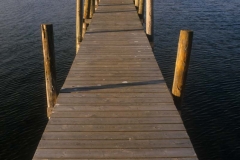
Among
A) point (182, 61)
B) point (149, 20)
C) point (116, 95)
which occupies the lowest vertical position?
point (116, 95)

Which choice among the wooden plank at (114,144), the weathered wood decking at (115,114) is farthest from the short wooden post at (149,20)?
the wooden plank at (114,144)

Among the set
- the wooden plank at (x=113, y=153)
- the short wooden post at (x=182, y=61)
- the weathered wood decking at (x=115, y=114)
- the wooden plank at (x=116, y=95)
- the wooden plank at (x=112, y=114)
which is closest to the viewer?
the wooden plank at (x=113, y=153)

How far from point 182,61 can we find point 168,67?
796 centimetres

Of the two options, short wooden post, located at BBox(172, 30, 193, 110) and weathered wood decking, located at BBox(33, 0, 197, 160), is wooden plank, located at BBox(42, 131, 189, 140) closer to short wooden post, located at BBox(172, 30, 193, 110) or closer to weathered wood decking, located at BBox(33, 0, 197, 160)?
weathered wood decking, located at BBox(33, 0, 197, 160)

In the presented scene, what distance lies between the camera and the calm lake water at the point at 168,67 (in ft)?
32.7

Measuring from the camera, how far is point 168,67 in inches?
566

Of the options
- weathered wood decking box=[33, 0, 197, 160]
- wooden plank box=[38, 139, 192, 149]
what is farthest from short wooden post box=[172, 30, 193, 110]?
wooden plank box=[38, 139, 192, 149]

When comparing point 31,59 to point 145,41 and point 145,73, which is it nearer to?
point 145,41

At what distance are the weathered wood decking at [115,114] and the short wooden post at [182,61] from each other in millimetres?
352

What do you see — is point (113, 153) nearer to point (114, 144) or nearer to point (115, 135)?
point (114, 144)

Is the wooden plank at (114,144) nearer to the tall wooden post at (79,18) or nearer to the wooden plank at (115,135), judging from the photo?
the wooden plank at (115,135)

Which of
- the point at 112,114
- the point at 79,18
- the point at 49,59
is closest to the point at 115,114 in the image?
the point at 112,114

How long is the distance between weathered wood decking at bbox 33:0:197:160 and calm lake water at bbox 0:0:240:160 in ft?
11.9

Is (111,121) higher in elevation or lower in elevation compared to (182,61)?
lower
